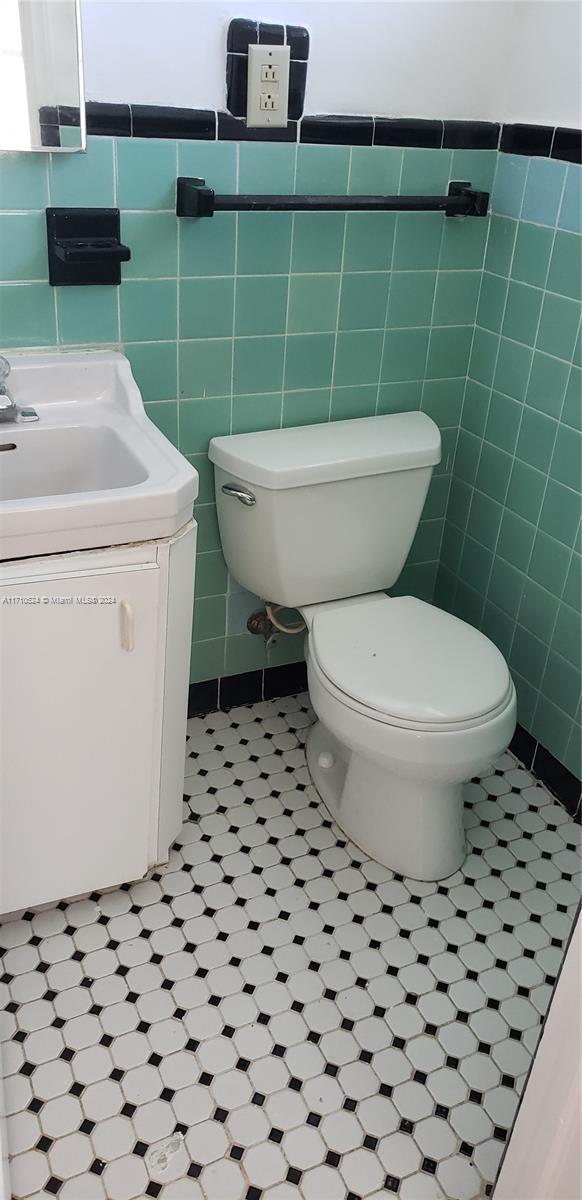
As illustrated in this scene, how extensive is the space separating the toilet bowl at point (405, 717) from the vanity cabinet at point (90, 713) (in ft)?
1.00

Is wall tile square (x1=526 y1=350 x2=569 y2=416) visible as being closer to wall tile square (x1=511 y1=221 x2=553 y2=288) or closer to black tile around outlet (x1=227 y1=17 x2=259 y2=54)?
wall tile square (x1=511 y1=221 x2=553 y2=288)

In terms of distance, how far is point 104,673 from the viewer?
1.44 metres

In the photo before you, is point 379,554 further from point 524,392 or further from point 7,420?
point 7,420

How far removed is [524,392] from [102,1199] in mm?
1567

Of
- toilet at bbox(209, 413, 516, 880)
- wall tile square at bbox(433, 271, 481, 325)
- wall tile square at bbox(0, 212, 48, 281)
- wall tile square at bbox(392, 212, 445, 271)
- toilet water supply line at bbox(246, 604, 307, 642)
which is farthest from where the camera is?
toilet water supply line at bbox(246, 604, 307, 642)

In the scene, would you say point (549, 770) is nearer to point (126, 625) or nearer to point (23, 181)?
point (126, 625)

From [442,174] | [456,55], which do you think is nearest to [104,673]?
[442,174]

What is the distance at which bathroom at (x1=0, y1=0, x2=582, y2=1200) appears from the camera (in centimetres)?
139

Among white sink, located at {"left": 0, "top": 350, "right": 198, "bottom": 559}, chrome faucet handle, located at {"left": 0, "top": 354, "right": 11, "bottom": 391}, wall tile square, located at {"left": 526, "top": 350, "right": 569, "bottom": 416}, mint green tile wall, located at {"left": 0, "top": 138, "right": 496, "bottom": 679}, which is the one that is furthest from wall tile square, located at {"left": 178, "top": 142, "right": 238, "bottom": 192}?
wall tile square, located at {"left": 526, "top": 350, "right": 569, "bottom": 416}

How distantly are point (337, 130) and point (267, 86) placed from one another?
16cm

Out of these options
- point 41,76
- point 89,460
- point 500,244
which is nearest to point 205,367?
point 89,460

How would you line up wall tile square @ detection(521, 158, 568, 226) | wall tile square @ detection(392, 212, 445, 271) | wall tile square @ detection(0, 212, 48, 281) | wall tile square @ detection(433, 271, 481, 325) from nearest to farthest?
wall tile square @ detection(0, 212, 48, 281), wall tile square @ detection(521, 158, 568, 226), wall tile square @ detection(392, 212, 445, 271), wall tile square @ detection(433, 271, 481, 325)

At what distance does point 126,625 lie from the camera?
1412 millimetres

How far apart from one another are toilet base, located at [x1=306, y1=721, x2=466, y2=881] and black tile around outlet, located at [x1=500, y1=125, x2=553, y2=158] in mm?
1180
